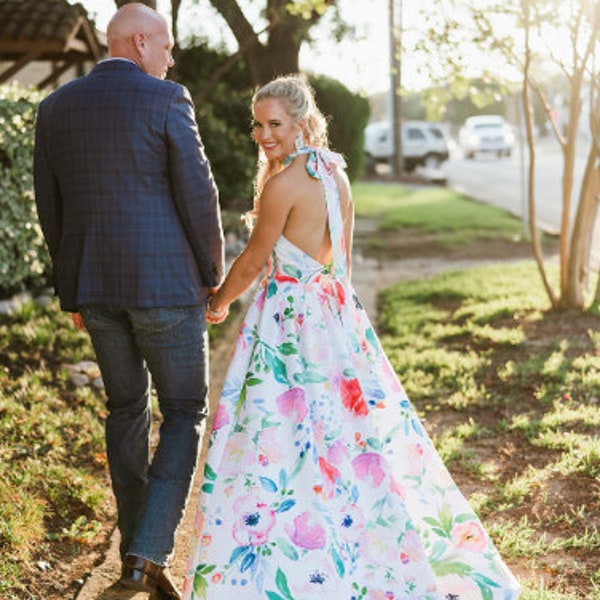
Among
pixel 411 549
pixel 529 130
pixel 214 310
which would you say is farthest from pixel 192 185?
pixel 529 130

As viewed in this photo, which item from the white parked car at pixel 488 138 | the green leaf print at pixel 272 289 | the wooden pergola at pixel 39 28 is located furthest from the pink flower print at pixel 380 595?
the white parked car at pixel 488 138

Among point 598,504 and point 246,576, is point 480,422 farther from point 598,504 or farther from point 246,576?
point 246,576

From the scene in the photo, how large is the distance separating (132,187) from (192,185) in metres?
0.20

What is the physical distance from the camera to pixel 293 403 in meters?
3.41

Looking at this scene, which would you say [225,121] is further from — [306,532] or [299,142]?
[306,532]

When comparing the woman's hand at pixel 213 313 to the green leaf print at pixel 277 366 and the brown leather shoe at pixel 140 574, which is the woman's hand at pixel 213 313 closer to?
the green leaf print at pixel 277 366

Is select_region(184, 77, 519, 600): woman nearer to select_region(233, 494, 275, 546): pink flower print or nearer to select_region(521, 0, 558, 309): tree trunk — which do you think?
select_region(233, 494, 275, 546): pink flower print

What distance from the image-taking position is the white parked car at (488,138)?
44.9m

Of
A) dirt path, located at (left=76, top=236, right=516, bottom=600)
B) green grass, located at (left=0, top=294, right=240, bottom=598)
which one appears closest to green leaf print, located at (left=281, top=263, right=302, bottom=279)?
dirt path, located at (left=76, top=236, right=516, bottom=600)

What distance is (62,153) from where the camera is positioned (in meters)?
3.37

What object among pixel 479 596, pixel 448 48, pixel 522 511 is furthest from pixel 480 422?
pixel 448 48

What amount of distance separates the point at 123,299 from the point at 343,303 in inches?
31.3

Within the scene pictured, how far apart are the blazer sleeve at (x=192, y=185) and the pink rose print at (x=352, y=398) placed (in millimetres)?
613

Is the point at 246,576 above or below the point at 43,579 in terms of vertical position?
above
